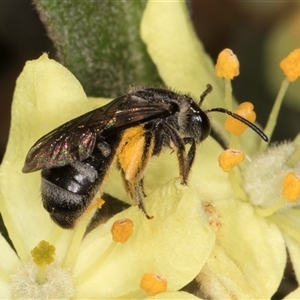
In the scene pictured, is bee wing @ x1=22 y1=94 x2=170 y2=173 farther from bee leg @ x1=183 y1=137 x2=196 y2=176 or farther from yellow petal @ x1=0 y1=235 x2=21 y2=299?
yellow petal @ x1=0 y1=235 x2=21 y2=299

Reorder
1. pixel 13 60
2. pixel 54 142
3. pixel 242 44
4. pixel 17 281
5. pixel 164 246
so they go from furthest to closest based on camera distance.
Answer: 1. pixel 242 44
2. pixel 13 60
3. pixel 17 281
4. pixel 164 246
5. pixel 54 142

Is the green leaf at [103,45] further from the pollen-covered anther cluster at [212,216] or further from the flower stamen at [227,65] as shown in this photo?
the pollen-covered anther cluster at [212,216]

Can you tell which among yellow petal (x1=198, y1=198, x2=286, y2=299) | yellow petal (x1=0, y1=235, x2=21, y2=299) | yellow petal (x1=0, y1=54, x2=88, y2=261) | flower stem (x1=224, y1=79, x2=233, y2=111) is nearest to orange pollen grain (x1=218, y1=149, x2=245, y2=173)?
yellow petal (x1=198, y1=198, x2=286, y2=299)

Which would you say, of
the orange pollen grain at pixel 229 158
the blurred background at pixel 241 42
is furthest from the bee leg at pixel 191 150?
the blurred background at pixel 241 42

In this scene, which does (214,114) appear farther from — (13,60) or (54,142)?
(13,60)

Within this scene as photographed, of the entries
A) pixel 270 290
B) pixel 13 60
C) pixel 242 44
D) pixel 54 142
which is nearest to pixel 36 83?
pixel 54 142

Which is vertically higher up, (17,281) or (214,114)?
(214,114)

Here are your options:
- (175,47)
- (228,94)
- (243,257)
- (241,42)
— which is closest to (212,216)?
(243,257)
